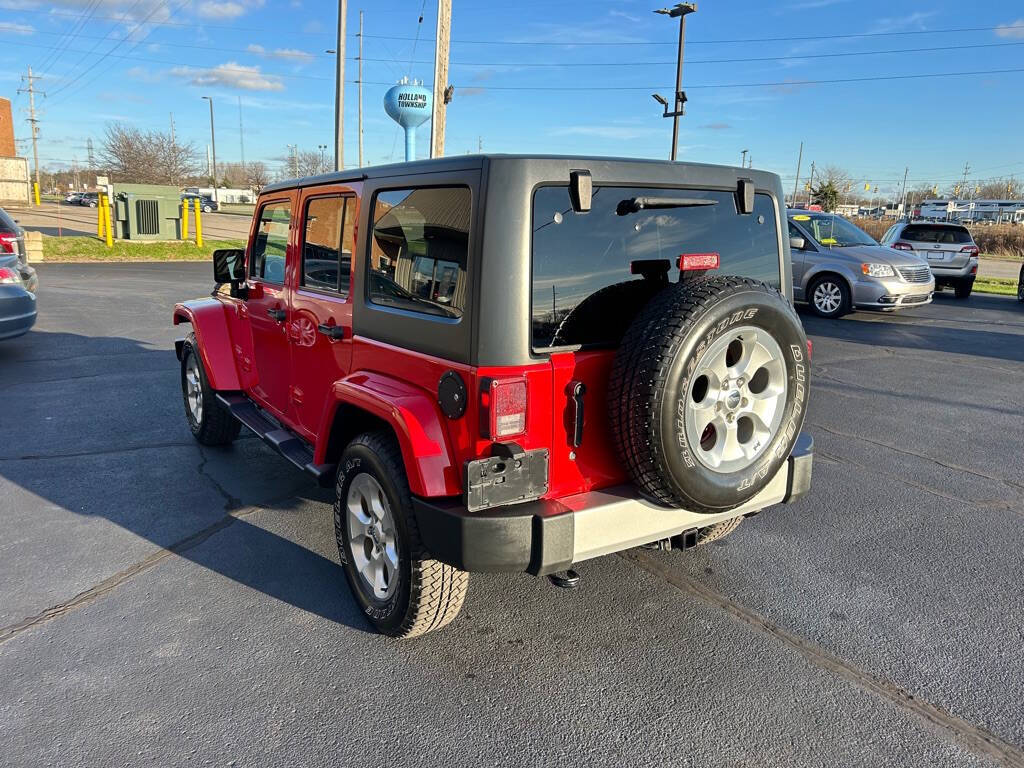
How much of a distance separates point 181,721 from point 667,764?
1645mm

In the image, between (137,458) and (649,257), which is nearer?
(649,257)

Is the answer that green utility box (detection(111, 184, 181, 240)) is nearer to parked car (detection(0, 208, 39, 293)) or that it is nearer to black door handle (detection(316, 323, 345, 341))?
parked car (detection(0, 208, 39, 293))

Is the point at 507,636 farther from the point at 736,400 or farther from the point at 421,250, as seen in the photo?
the point at 421,250

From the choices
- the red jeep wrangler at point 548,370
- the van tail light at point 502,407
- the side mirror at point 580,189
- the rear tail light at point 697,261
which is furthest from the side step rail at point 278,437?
the rear tail light at point 697,261

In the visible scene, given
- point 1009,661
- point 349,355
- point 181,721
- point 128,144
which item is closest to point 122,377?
point 349,355

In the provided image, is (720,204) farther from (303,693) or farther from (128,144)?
(128,144)

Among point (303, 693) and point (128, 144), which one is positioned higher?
point (128, 144)

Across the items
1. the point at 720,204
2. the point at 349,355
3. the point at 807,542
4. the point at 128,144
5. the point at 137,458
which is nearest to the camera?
the point at 720,204

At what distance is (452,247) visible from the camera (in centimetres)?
279

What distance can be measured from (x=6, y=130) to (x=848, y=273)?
73.8 m

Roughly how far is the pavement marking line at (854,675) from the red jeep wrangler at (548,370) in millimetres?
463

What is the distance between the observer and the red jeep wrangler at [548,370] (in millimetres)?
2590

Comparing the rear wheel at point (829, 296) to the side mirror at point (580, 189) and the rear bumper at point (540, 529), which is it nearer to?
the rear bumper at point (540, 529)

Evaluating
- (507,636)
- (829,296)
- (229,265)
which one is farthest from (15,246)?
(829,296)
